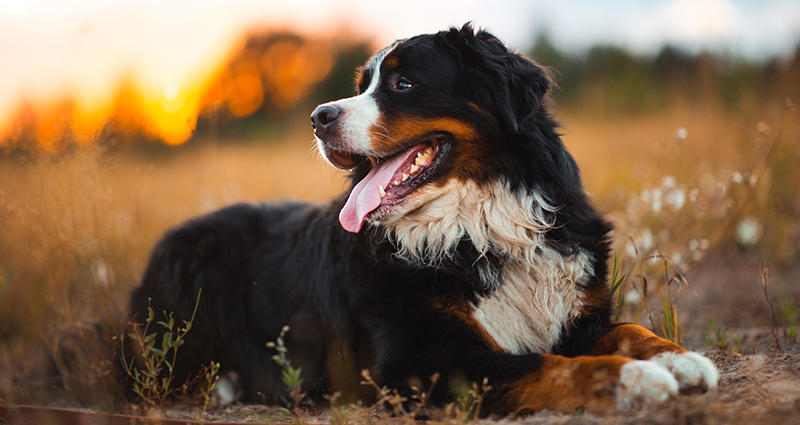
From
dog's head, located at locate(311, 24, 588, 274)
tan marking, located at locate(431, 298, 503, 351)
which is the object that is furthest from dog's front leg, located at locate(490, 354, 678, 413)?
dog's head, located at locate(311, 24, 588, 274)

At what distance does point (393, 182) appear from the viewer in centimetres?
273

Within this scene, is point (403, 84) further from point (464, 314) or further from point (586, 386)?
point (586, 386)

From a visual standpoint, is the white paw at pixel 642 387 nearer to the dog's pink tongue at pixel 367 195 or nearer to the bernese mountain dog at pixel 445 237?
the bernese mountain dog at pixel 445 237

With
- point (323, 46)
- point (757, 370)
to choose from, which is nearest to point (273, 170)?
point (757, 370)

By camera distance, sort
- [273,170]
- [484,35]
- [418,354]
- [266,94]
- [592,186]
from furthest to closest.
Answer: [266,94], [273,170], [592,186], [484,35], [418,354]

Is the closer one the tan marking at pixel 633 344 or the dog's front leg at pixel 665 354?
the dog's front leg at pixel 665 354

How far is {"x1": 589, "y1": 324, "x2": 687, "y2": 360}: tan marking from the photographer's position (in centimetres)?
213

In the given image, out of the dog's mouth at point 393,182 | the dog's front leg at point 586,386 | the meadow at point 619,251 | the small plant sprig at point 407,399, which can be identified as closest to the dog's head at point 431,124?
the dog's mouth at point 393,182

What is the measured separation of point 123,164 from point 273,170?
515cm

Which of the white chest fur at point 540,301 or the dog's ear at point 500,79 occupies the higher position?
the dog's ear at point 500,79

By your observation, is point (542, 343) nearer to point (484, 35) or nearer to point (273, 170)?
point (484, 35)

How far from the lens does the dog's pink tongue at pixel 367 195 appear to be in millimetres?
2703

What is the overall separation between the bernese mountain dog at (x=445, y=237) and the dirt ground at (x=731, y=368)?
1.05ft

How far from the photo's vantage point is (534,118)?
9.11ft
